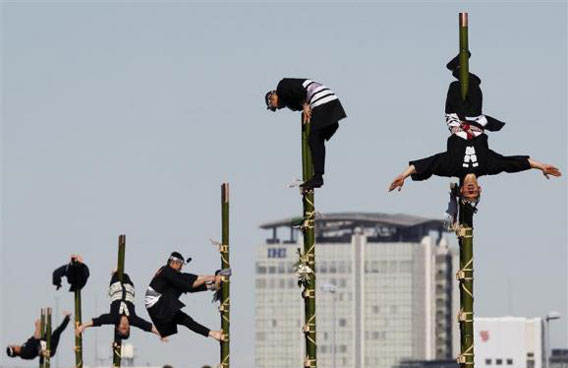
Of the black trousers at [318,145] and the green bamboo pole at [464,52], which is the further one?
the black trousers at [318,145]

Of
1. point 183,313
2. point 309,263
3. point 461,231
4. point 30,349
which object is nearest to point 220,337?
point 183,313

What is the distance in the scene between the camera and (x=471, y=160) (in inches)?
1192

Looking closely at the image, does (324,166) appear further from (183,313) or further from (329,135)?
(183,313)

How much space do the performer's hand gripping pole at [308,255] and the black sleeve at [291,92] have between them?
1.27 ft

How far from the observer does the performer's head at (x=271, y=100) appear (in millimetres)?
33750

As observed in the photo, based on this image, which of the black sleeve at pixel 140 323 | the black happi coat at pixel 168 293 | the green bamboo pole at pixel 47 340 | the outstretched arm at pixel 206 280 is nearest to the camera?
the outstretched arm at pixel 206 280

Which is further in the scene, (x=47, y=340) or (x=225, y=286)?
(x=47, y=340)

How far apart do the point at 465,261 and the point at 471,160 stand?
1.44 metres

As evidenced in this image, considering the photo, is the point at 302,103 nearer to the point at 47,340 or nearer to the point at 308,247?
the point at 308,247

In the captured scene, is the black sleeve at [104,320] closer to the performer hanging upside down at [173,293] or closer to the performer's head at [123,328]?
the performer's head at [123,328]

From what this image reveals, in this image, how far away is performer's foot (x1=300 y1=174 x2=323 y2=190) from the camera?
3353 centimetres

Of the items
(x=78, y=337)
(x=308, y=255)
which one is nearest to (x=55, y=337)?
(x=78, y=337)

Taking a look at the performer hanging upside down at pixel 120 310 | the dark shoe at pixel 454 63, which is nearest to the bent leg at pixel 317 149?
the dark shoe at pixel 454 63

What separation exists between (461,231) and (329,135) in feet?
14.0
